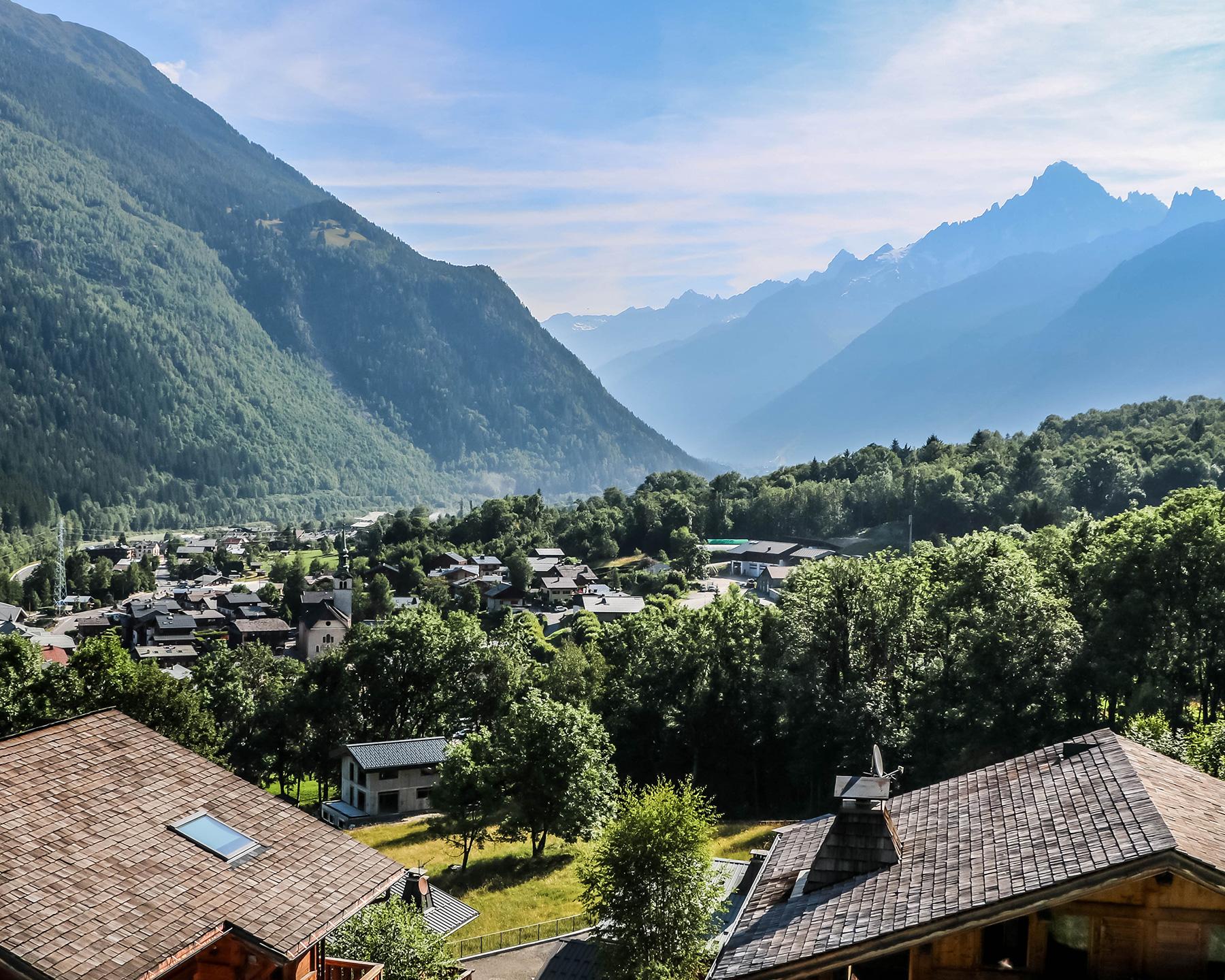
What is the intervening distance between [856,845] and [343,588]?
123m

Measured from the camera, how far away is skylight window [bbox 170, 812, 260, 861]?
14.0 m

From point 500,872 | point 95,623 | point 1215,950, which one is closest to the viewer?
point 1215,950

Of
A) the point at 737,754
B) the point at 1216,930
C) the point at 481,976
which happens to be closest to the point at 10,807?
the point at 1216,930

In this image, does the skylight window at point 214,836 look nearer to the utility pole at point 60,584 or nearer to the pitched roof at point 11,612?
the pitched roof at point 11,612

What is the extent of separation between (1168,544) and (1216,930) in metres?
30.3

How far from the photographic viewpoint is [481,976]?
27.4 meters

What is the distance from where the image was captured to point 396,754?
53.2 meters

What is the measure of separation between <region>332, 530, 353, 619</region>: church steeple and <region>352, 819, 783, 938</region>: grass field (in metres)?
72.2

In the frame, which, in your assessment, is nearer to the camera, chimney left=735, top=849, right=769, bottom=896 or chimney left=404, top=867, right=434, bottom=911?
chimney left=735, top=849, right=769, bottom=896

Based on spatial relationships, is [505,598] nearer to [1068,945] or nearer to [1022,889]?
[1068,945]

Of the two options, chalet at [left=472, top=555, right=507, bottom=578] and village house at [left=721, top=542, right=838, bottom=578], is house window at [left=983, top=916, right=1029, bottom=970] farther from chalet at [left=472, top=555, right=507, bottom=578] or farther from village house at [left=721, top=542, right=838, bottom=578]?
chalet at [left=472, top=555, right=507, bottom=578]

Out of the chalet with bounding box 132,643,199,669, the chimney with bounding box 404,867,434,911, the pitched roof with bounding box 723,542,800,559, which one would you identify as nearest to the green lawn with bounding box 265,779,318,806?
the chimney with bounding box 404,867,434,911

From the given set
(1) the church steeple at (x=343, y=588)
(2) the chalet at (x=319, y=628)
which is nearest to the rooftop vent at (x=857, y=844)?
(2) the chalet at (x=319, y=628)

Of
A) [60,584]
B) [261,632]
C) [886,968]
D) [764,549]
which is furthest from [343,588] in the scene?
[886,968]
